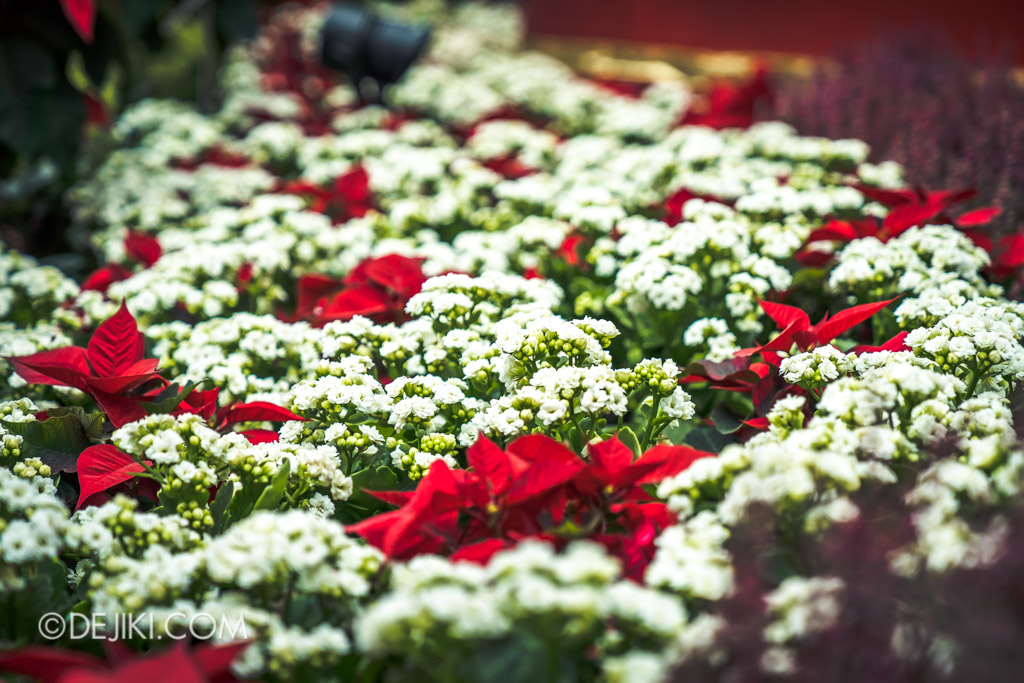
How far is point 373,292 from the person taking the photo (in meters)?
2.09

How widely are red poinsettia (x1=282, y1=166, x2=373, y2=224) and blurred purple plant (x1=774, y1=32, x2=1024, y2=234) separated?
1923 mm

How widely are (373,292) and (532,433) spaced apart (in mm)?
782

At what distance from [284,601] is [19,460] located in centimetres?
77

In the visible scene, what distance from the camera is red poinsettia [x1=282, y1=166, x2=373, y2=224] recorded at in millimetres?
2971

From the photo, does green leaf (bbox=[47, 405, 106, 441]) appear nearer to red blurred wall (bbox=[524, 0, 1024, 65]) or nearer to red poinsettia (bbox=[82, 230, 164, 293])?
red poinsettia (bbox=[82, 230, 164, 293])

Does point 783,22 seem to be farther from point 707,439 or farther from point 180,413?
point 180,413

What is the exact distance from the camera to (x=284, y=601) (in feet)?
3.90

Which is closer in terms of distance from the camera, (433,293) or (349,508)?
(349,508)

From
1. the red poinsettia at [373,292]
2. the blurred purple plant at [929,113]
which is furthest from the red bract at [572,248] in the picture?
the blurred purple plant at [929,113]

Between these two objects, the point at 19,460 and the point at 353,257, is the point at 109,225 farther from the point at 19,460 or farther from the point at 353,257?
the point at 19,460

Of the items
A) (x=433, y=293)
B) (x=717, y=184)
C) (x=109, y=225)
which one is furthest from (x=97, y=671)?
(x=109, y=225)

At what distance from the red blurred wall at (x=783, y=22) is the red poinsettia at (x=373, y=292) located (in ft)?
10.7

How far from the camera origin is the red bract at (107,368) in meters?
1.67

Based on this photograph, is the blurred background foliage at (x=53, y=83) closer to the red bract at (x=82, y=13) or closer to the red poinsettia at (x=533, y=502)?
the red bract at (x=82, y=13)
